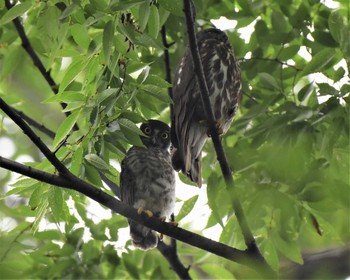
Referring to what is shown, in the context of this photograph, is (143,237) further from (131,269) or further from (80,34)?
(80,34)

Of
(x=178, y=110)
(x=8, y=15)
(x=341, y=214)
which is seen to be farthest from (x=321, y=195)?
(x=178, y=110)

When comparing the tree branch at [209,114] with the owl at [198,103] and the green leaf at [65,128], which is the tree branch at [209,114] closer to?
the green leaf at [65,128]

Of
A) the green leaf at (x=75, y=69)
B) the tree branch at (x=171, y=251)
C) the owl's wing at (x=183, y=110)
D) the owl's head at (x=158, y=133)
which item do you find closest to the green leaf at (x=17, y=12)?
the green leaf at (x=75, y=69)

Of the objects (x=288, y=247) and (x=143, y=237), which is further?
(x=143, y=237)

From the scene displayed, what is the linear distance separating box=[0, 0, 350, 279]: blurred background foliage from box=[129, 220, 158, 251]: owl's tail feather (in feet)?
0.73

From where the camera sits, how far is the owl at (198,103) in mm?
3834

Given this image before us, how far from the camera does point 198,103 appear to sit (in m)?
3.95

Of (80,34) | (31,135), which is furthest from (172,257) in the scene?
(31,135)

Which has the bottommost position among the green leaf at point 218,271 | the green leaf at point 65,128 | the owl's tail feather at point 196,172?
the green leaf at point 218,271

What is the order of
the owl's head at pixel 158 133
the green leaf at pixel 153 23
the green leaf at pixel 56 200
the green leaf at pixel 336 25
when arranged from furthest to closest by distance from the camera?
the owl's head at pixel 158 133 < the green leaf at pixel 336 25 < the green leaf at pixel 153 23 < the green leaf at pixel 56 200

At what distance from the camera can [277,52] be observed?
407cm

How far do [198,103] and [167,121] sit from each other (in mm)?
831

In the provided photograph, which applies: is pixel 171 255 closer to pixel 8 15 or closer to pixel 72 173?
pixel 72 173

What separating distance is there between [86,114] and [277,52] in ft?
5.59
